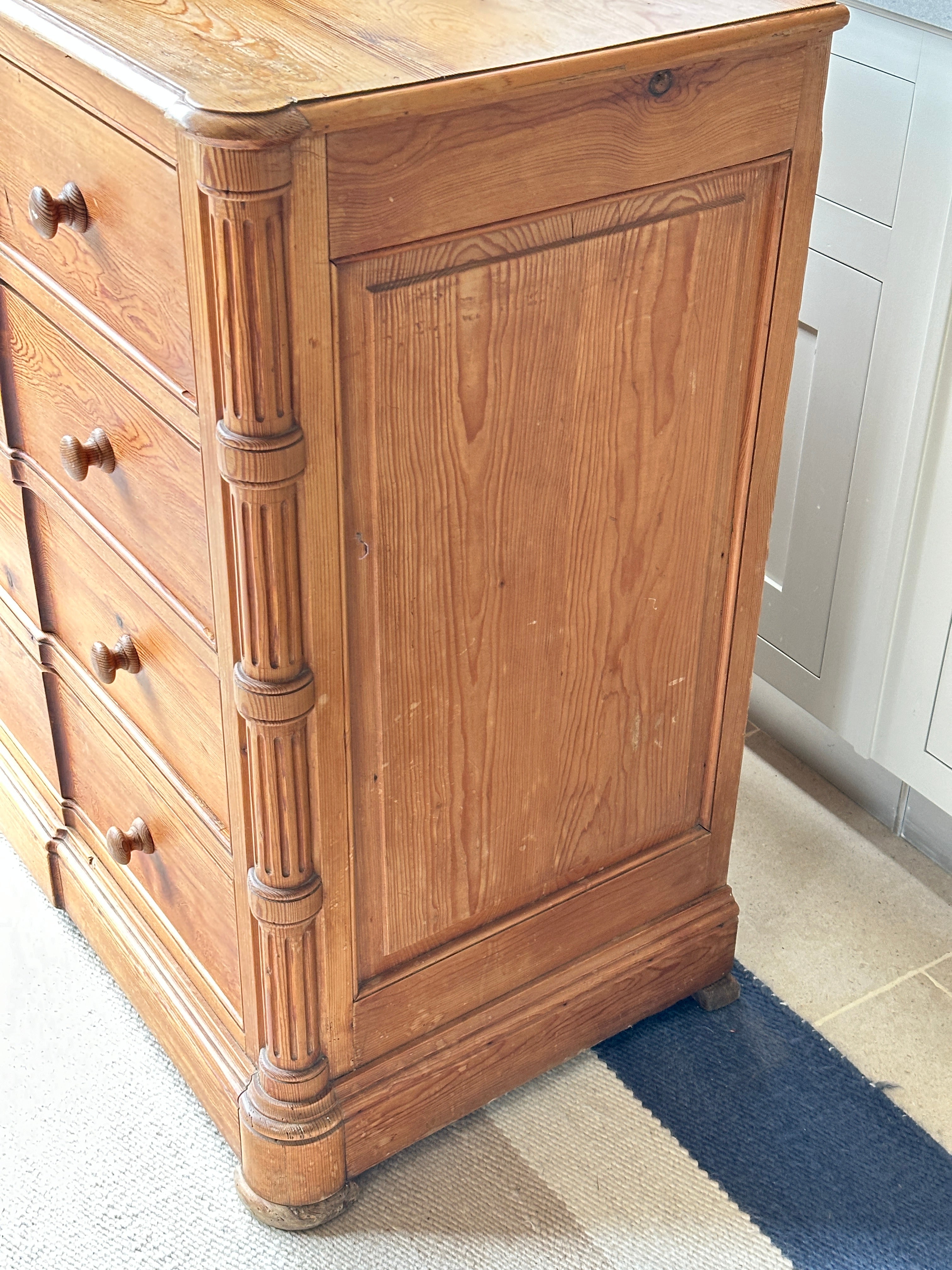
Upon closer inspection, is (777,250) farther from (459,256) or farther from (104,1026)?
(104,1026)

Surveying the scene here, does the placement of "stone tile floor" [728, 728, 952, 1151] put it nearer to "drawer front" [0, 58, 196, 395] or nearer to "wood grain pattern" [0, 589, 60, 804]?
"wood grain pattern" [0, 589, 60, 804]

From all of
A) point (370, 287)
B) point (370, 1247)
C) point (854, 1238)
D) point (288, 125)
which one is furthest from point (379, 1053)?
point (288, 125)

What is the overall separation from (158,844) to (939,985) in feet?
2.87

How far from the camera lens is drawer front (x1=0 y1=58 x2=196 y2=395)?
→ 94 centimetres

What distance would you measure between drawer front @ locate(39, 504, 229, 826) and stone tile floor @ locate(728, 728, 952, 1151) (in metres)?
0.72

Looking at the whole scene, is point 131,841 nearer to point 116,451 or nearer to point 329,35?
point 116,451

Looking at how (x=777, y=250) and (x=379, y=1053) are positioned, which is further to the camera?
(x=379, y=1053)

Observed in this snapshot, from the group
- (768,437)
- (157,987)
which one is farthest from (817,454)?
(157,987)

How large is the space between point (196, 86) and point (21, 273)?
1.35ft

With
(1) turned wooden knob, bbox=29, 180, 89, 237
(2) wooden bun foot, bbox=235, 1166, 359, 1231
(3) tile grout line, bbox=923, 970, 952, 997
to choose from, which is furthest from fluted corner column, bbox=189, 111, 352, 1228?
(3) tile grout line, bbox=923, 970, 952, 997

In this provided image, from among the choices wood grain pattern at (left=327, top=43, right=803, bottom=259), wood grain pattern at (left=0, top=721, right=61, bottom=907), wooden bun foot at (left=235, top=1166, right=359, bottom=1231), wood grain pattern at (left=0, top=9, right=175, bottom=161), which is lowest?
wooden bun foot at (left=235, top=1166, right=359, bottom=1231)

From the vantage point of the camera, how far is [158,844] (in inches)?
52.4

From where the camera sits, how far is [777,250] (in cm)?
115

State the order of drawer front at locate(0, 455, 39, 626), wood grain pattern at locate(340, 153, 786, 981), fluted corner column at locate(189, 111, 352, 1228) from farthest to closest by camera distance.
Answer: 1. drawer front at locate(0, 455, 39, 626)
2. wood grain pattern at locate(340, 153, 786, 981)
3. fluted corner column at locate(189, 111, 352, 1228)
